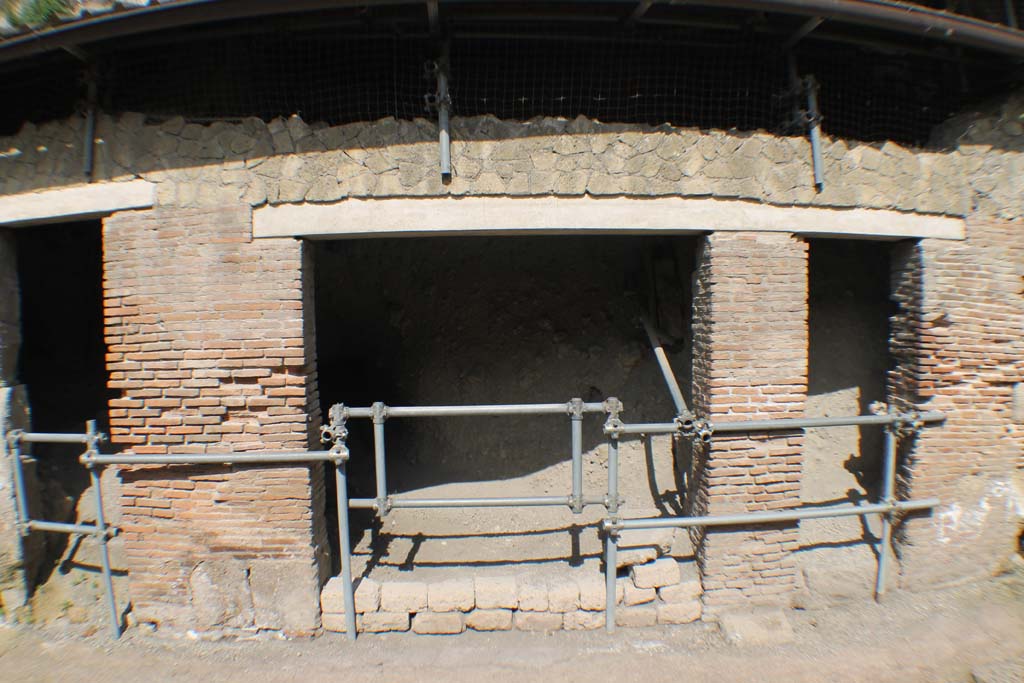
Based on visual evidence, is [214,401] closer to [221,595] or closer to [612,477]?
[221,595]

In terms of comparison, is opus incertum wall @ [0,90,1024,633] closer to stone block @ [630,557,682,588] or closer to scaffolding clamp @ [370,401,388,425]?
stone block @ [630,557,682,588]

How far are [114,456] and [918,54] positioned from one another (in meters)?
7.07

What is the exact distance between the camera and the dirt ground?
11.0 ft

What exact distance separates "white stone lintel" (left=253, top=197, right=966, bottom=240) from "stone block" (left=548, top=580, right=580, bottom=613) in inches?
111

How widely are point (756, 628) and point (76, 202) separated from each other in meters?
6.17

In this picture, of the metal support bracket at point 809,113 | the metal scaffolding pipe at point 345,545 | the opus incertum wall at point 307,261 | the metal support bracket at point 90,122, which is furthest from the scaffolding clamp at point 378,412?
the metal support bracket at point 809,113

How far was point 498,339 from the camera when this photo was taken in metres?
5.28

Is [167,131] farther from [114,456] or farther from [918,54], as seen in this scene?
[918,54]

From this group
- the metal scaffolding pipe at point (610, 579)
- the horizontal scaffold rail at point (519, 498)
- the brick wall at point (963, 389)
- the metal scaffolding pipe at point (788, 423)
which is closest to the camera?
the horizontal scaffold rail at point (519, 498)

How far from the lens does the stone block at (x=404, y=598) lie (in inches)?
146

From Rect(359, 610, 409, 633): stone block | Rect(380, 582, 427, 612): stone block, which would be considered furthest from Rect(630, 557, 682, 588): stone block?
Rect(359, 610, 409, 633): stone block

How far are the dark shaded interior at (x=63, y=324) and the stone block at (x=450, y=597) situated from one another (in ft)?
14.1

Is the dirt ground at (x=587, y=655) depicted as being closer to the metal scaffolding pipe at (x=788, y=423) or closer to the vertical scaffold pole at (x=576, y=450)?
the vertical scaffold pole at (x=576, y=450)

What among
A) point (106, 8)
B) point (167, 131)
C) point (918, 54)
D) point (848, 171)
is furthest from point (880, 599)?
point (106, 8)
